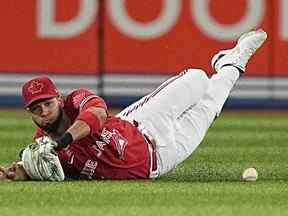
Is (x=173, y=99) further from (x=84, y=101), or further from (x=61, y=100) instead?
(x=61, y=100)

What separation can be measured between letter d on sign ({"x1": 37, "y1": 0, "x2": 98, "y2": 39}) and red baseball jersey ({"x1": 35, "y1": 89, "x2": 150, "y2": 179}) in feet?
23.5

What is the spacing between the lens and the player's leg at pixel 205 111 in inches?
347

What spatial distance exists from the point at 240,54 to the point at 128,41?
5843mm

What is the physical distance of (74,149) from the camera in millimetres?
8266

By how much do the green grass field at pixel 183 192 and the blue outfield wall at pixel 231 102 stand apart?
179 inches

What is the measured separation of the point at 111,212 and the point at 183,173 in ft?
8.03

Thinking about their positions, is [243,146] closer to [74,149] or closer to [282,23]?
[74,149]

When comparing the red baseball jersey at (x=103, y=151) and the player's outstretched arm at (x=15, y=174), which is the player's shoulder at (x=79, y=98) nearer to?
the red baseball jersey at (x=103, y=151)

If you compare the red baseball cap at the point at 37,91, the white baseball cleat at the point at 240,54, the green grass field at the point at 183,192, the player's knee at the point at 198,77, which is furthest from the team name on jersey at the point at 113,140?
the white baseball cleat at the point at 240,54

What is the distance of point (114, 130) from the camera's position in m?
8.41

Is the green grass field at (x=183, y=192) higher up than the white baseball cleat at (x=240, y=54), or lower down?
lower down

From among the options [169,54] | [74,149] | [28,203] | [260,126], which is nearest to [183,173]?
[74,149]

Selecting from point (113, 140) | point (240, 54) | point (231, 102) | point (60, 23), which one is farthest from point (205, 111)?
point (60, 23)

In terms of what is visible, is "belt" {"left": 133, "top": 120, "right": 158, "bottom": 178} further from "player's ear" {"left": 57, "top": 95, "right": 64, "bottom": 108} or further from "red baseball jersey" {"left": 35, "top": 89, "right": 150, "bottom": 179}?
"player's ear" {"left": 57, "top": 95, "right": 64, "bottom": 108}
